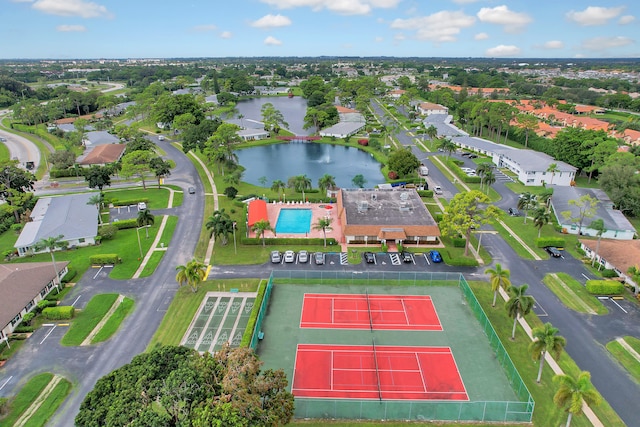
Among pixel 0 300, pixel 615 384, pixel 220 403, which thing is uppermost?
pixel 220 403

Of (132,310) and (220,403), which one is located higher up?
(220,403)

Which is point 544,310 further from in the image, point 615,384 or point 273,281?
point 273,281

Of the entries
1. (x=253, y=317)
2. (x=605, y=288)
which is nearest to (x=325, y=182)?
(x=253, y=317)

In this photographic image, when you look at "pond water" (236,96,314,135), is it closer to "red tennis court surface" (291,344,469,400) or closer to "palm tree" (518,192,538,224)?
"palm tree" (518,192,538,224)

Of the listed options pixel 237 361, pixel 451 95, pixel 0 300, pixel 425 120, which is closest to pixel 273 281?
pixel 237 361

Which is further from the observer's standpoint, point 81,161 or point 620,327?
point 81,161

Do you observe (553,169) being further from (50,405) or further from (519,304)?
(50,405)
